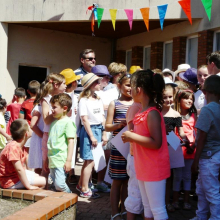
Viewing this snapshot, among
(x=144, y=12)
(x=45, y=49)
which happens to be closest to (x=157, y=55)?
(x=144, y=12)

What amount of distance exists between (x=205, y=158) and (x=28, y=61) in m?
10.5

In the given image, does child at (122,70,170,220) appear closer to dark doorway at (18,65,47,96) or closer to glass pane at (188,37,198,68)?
glass pane at (188,37,198,68)

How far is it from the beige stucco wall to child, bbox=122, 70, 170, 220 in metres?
9.87

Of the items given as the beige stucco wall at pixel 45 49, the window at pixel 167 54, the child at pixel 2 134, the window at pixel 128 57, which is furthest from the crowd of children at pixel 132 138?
the window at pixel 128 57

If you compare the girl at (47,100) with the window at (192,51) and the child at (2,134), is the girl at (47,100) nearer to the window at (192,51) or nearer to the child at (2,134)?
the child at (2,134)

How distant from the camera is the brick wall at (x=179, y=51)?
1212 centimetres

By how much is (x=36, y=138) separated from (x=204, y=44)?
6615 mm

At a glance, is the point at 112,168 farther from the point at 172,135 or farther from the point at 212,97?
the point at 212,97

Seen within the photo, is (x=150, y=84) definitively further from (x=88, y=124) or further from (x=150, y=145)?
(x=88, y=124)

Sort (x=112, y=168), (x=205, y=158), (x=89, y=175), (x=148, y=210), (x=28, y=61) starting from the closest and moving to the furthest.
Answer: (x=148, y=210)
(x=205, y=158)
(x=112, y=168)
(x=89, y=175)
(x=28, y=61)

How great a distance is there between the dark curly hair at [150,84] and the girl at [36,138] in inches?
90.8

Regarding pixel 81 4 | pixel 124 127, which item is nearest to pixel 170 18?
pixel 81 4

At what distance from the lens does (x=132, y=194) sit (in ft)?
14.0

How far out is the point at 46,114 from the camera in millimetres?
5684
